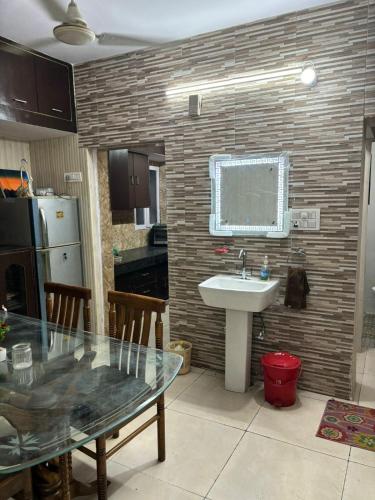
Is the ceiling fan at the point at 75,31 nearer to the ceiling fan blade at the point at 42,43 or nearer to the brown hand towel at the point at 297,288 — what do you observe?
the ceiling fan blade at the point at 42,43

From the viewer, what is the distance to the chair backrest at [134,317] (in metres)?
1.93

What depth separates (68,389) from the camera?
1.42 metres

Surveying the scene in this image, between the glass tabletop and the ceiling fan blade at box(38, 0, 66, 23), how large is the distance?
82.7 inches

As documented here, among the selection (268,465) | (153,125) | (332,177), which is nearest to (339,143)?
(332,177)

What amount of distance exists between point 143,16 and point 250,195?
1.51m

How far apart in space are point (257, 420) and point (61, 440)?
164cm

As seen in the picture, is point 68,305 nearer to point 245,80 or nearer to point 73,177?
point 73,177

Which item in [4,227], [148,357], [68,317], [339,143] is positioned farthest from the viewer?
[4,227]

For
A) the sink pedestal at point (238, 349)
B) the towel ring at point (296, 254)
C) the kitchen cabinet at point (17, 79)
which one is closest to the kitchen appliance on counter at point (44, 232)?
the kitchen cabinet at point (17, 79)

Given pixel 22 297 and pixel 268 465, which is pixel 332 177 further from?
pixel 22 297

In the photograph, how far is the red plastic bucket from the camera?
2463 mm

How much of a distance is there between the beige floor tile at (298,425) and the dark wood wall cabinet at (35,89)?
9.87ft

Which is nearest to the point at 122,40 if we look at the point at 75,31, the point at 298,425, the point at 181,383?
the point at 75,31

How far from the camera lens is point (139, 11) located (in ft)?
7.90
